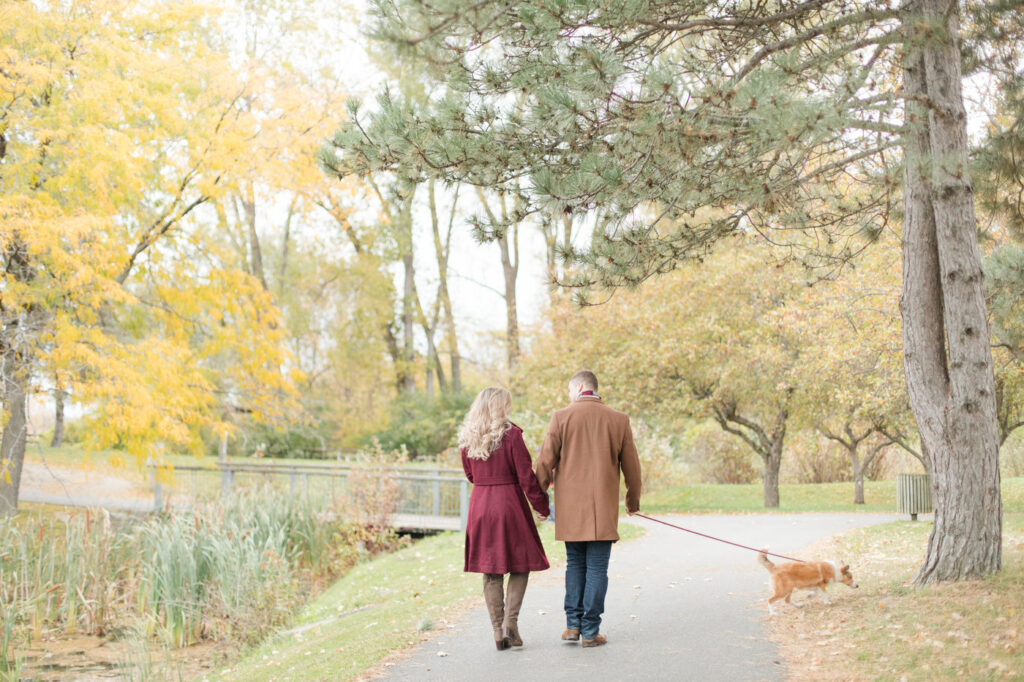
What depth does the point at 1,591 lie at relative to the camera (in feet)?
35.0

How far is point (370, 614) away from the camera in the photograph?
9.62 meters

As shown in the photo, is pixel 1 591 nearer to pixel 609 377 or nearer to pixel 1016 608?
pixel 1016 608

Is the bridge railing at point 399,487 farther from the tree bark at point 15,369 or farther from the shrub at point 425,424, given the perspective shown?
the shrub at point 425,424

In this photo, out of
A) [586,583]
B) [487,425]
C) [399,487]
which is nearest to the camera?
[487,425]

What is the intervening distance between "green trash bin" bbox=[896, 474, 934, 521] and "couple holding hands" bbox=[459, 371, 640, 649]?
449 inches

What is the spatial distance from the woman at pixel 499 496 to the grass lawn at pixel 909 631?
197 cm

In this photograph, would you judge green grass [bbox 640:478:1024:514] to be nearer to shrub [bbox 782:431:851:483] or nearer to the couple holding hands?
shrub [bbox 782:431:851:483]

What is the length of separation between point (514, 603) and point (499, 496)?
2.74ft

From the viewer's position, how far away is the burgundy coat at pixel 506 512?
20.4 feet

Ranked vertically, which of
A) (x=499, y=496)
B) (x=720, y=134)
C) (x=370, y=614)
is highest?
(x=720, y=134)

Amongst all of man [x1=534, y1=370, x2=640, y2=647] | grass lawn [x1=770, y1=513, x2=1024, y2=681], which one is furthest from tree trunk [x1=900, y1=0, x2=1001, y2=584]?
man [x1=534, y1=370, x2=640, y2=647]

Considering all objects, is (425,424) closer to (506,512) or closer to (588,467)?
(506,512)

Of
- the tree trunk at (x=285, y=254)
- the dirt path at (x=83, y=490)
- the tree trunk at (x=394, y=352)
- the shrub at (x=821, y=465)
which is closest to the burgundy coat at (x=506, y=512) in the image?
the dirt path at (x=83, y=490)

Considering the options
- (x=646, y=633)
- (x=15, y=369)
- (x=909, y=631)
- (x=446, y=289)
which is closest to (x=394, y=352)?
(x=446, y=289)
